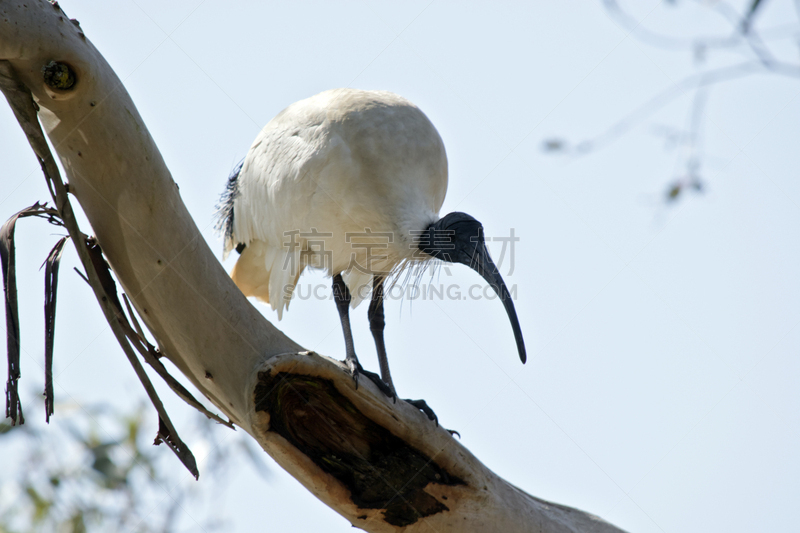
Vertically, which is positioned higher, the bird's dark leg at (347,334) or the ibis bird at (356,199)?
the ibis bird at (356,199)

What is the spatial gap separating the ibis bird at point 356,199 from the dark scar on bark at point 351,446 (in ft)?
2.15

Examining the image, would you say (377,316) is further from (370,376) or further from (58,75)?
(58,75)

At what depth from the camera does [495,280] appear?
3629 mm

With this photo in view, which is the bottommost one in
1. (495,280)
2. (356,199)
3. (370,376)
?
(370,376)

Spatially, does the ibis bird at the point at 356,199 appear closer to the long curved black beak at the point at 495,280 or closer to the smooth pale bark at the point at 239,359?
the long curved black beak at the point at 495,280

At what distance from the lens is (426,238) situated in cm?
378

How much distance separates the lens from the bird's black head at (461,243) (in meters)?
3.70

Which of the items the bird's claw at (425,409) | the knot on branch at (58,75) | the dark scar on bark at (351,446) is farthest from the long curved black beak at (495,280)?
the knot on branch at (58,75)

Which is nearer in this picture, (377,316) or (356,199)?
(356,199)

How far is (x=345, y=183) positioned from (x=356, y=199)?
0.10 metres

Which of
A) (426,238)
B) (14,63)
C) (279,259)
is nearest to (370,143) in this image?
(426,238)

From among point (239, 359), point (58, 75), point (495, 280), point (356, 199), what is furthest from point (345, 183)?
point (58, 75)

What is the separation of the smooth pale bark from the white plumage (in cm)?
122

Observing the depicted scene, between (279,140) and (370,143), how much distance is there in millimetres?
663
